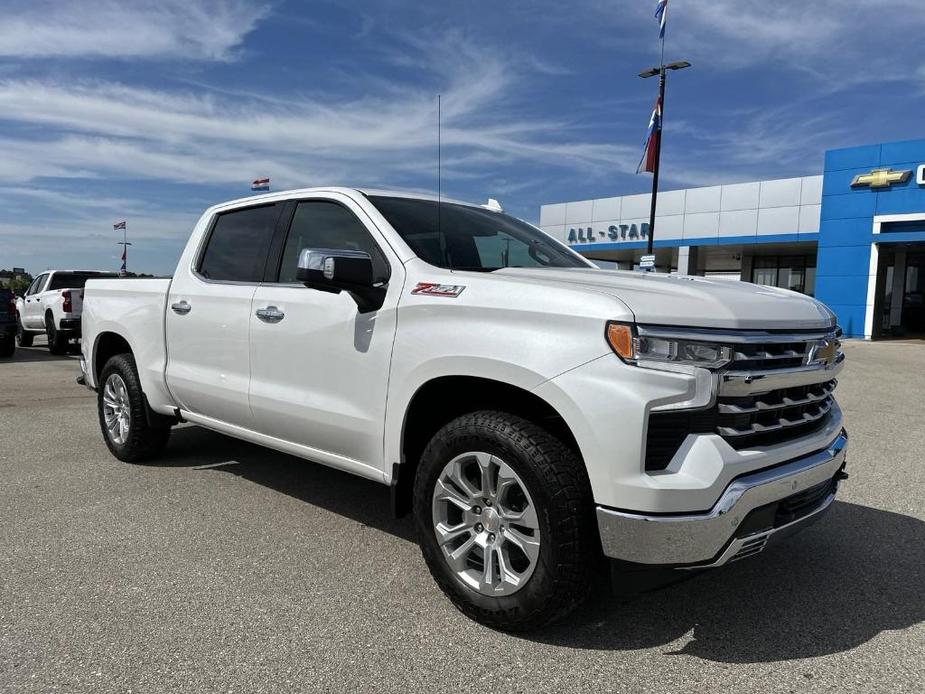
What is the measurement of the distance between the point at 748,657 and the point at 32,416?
7353mm

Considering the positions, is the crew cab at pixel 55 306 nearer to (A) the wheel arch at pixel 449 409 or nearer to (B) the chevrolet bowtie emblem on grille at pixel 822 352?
(A) the wheel arch at pixel 449 409

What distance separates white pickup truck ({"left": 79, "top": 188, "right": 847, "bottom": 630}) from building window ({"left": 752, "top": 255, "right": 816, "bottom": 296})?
1245 inches

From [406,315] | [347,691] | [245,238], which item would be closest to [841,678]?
[347,691]

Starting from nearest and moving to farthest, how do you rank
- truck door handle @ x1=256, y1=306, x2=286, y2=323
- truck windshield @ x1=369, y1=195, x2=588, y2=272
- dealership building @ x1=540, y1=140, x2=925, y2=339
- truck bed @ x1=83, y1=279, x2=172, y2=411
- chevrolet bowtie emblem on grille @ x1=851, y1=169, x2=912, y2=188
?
truck windshield @ x1=369, y1=195, x2=588, y2=272
truck door handle @ x1=256, y1=306, x2=286, y2=323
truck bed @ x1=83, y1=279, x2=172, y2=411
chevrolet bowtie emblem on grille @ x1=851, y1=169, x2=912, y2=188
dealership building @ x1=540, y1=140, x2=925, y2=339

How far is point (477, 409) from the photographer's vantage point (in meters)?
3.09

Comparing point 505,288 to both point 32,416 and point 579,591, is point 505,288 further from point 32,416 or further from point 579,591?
point 32,416

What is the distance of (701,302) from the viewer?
2604 millimetres

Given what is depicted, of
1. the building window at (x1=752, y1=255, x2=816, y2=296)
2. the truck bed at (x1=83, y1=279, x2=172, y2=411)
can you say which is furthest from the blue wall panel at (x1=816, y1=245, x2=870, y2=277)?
the truck bed at (x1=83, y1=279, x2=172, y2=411)

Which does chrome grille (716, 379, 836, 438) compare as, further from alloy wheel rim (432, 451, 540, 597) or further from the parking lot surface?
alloy wheel rim (432, 451, 540, 597)

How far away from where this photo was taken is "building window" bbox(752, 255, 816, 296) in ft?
106

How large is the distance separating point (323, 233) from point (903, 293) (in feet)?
93.2

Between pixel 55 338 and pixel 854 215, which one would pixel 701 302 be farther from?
pixel 854 215

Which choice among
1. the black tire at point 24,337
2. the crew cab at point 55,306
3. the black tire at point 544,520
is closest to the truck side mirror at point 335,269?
the black tire at point 544,520

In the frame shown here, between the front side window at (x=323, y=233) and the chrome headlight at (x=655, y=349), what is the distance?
4.77 ft
